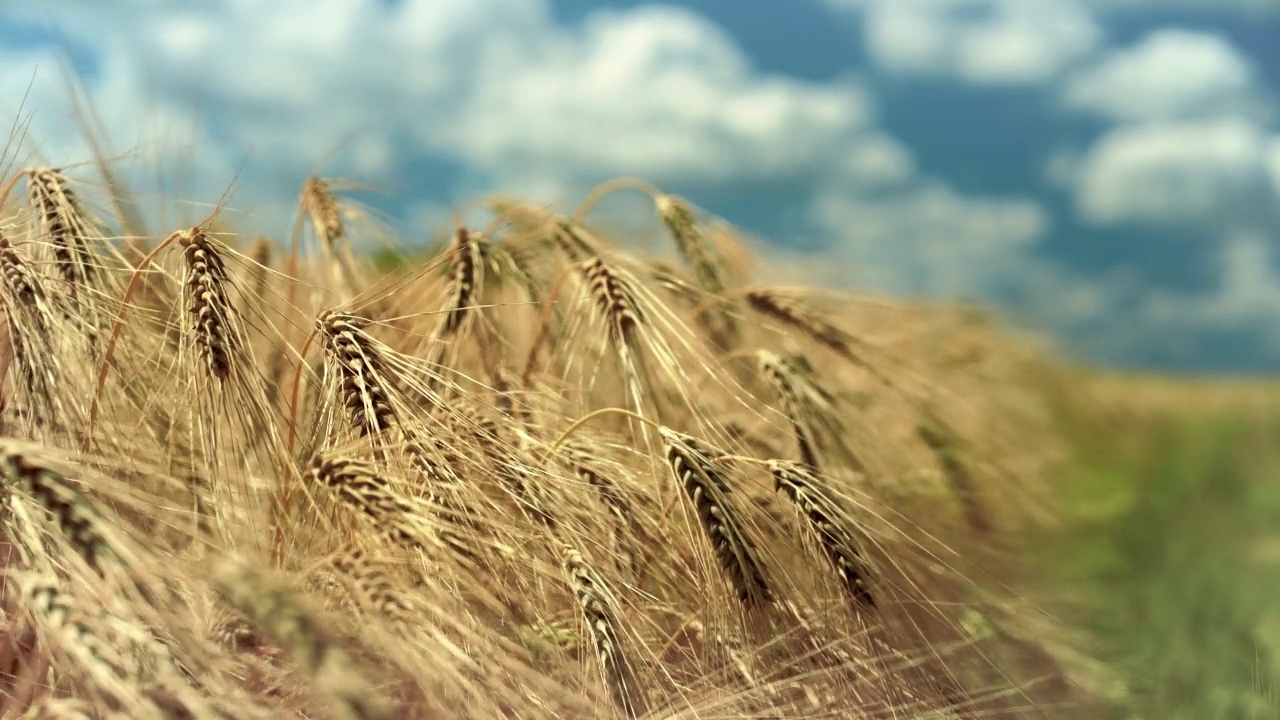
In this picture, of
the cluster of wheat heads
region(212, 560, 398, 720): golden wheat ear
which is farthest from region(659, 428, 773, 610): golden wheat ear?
region(212, 560, 398, 720): golden wheat ear

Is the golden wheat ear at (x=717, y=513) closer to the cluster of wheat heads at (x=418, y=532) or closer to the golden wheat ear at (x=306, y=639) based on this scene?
the cluster of wheat heads at (x=418, y=532)

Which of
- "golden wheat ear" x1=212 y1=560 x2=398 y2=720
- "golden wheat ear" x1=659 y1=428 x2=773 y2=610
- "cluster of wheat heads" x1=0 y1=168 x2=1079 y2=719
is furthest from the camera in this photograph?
"golden wheat ear" x1=659 y1=428 x2=773 y2=610

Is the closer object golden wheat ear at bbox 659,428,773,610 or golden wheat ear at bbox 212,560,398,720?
golden wheat ear at bbox 212,560,398,720

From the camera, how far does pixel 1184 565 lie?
2338mm

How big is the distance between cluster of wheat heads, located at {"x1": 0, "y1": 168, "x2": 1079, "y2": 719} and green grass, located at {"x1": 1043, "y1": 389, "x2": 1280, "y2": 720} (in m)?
0.21

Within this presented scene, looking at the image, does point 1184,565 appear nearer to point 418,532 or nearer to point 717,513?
point 717,513

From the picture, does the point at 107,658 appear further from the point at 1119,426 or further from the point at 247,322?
the point at 1119,426

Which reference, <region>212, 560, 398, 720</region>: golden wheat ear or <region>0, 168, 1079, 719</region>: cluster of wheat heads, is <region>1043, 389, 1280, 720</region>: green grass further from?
<region>212, 560, 398, 720</region>: golden wheat ear

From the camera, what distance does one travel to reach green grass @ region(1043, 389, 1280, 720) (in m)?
2.12

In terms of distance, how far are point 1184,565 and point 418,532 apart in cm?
168

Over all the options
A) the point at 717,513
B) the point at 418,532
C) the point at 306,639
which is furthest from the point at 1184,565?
the point at 306,639

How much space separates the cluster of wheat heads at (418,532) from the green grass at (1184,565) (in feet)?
0.70

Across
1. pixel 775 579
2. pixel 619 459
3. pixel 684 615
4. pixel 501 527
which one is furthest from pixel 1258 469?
pixel 501 527

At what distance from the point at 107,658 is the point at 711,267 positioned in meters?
2.38
